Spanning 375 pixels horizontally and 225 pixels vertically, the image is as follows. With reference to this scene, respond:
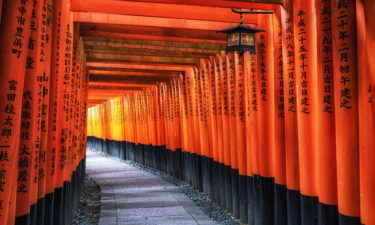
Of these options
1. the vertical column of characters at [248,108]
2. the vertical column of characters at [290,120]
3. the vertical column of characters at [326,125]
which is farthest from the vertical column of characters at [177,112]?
the vertical column of characters at [326,125]

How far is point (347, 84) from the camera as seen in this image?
3979 mm

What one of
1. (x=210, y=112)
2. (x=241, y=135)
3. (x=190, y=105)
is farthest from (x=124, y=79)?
(x=241, y=135)

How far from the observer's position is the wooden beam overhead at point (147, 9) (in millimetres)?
6844

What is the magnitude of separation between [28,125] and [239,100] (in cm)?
525

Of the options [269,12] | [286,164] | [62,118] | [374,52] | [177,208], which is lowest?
[177,208]

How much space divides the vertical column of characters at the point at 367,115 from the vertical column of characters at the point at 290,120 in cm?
161

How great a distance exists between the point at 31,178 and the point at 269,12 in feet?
15.8

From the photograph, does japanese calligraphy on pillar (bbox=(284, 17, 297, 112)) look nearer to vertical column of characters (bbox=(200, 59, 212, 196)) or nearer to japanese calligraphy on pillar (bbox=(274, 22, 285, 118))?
japanese calligraphy on pillar (bbox=(274, 22, 285, 118))

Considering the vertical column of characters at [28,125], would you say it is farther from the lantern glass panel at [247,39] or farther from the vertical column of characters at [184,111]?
the vertical column of characters at [184,111]

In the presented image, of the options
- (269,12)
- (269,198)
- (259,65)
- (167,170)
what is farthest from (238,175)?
(167,170)

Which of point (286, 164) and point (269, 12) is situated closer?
point (286, 164)

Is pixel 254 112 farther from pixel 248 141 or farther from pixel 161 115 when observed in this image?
pixel 161 115

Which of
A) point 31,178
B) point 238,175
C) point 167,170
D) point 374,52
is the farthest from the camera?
point 167,170

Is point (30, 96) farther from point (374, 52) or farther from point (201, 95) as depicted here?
point (201, 95)
